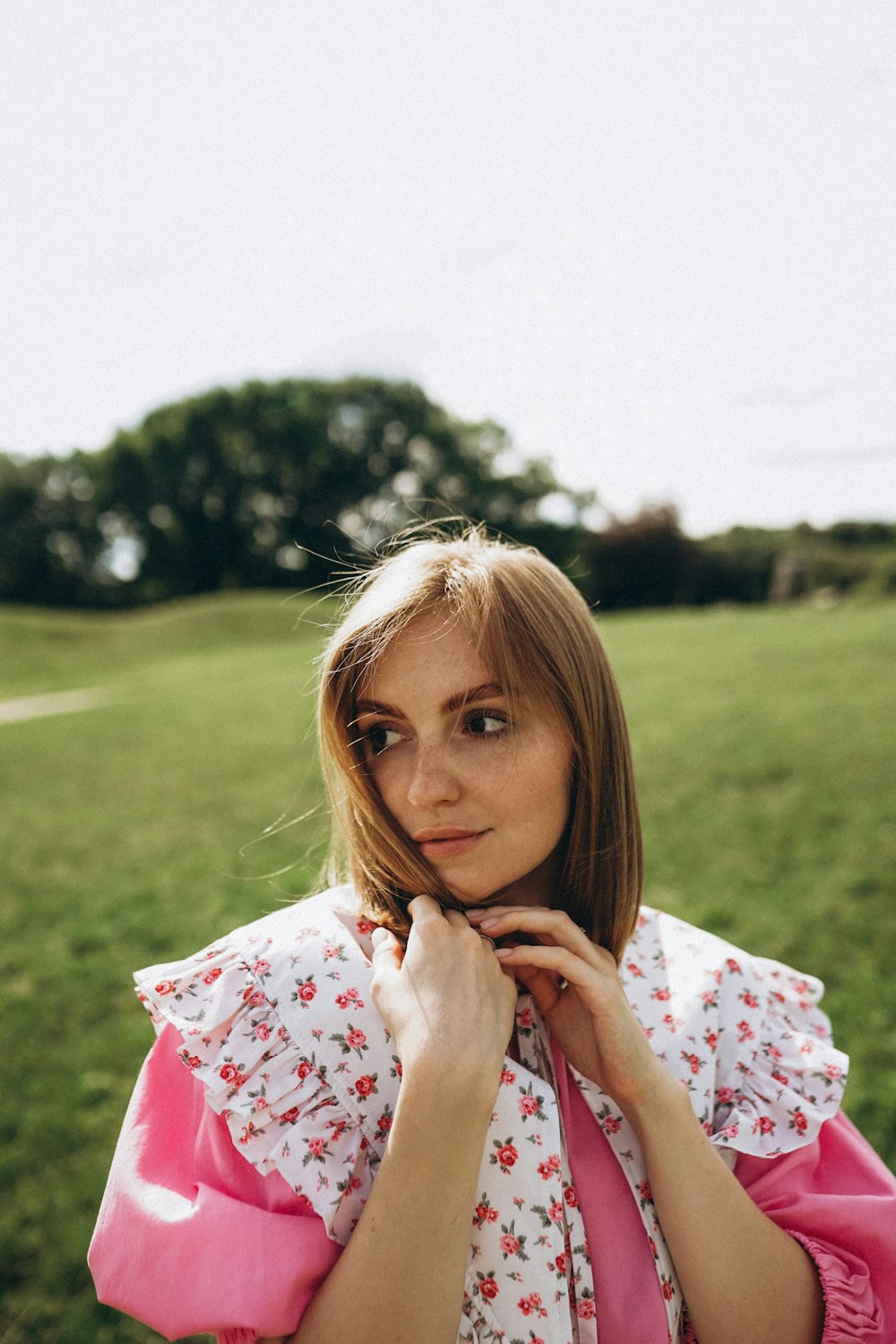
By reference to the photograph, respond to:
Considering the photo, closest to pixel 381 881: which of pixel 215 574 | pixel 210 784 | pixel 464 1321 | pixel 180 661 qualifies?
pixel 464 1321

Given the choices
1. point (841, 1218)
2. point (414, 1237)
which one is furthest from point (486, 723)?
point (841, 1218)

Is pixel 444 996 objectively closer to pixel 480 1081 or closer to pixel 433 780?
pixel 480 1081

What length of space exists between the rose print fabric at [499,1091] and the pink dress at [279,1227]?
0.15 feet

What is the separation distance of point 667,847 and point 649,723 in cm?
399

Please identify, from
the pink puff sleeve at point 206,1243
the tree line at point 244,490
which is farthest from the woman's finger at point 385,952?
the tree line at point 244,490

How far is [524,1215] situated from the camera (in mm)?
1432

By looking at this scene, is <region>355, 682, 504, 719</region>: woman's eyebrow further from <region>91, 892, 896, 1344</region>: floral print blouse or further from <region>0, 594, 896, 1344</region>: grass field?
<region>0, 594, 896, 1344</region>: grass field

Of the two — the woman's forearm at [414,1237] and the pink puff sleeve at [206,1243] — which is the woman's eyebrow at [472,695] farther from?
the pink puff sleeve at [206,1243]

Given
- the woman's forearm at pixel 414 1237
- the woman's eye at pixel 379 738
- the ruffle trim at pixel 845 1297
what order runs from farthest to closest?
1. the woman's eye at pixel 379 738
2. the ruffle trim at pixel 845 1297
3. the woman's forearm at pixel 414 1237

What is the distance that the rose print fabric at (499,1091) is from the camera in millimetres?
1417

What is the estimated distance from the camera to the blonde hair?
1.72m

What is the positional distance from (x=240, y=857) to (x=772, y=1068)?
5.89 m

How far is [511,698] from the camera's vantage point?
1688mm

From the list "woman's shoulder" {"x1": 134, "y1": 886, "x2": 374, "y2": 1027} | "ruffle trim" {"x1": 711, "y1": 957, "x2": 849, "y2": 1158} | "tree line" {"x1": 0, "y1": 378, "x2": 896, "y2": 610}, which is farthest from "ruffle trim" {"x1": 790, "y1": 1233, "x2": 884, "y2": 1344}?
"tree line" {"x1": 0, "y1": 378, "x2": 896, "y2": 610}
